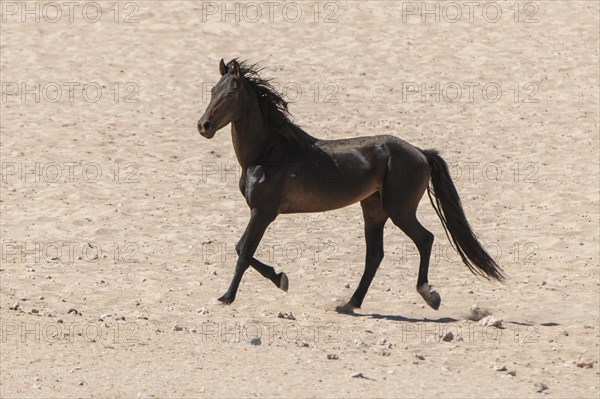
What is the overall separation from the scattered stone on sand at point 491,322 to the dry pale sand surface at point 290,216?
86mm

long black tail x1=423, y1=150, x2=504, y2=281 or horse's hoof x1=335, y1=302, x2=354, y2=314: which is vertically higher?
long black tail x1=423, y1=150, x2=504, y2=281

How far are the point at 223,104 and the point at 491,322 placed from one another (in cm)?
293

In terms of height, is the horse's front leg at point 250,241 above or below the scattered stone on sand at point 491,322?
above

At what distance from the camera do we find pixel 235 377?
27.8 feet

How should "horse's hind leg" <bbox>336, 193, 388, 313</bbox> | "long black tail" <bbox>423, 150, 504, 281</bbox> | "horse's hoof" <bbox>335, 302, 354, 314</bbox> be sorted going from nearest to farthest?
"horse's hoof" <bbox>335, 302, 354, 314</bbox>
"horse's hind leg" <bbox>336, 193, 388, 313</bbox>
"long black tail" <bbox>423, 150, 504, 281</bbox>

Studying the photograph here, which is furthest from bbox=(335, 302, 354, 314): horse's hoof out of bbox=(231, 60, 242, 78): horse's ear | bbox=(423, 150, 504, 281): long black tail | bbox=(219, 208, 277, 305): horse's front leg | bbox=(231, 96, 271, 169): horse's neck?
bbox=(231, 60, 242, 78): horse's ear

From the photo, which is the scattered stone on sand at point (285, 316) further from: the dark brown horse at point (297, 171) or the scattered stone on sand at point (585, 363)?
the scattered stone on sand at point (585, 363)

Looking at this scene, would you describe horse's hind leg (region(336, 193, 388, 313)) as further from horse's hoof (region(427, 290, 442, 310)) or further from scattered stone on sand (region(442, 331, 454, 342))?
scattered stone on sand (region(442, 331, 454, 342))

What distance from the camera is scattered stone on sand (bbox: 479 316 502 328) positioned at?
10.5 m

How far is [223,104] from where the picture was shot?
35.3 ft

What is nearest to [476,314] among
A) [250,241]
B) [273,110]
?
[250,241]

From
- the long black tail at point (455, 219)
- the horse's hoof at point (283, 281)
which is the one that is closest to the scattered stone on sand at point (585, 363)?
the long black tail at point (455, 219)

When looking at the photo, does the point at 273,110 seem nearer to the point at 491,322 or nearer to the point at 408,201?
the point at 408,201

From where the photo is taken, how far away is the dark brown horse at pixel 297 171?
35.6 feet
